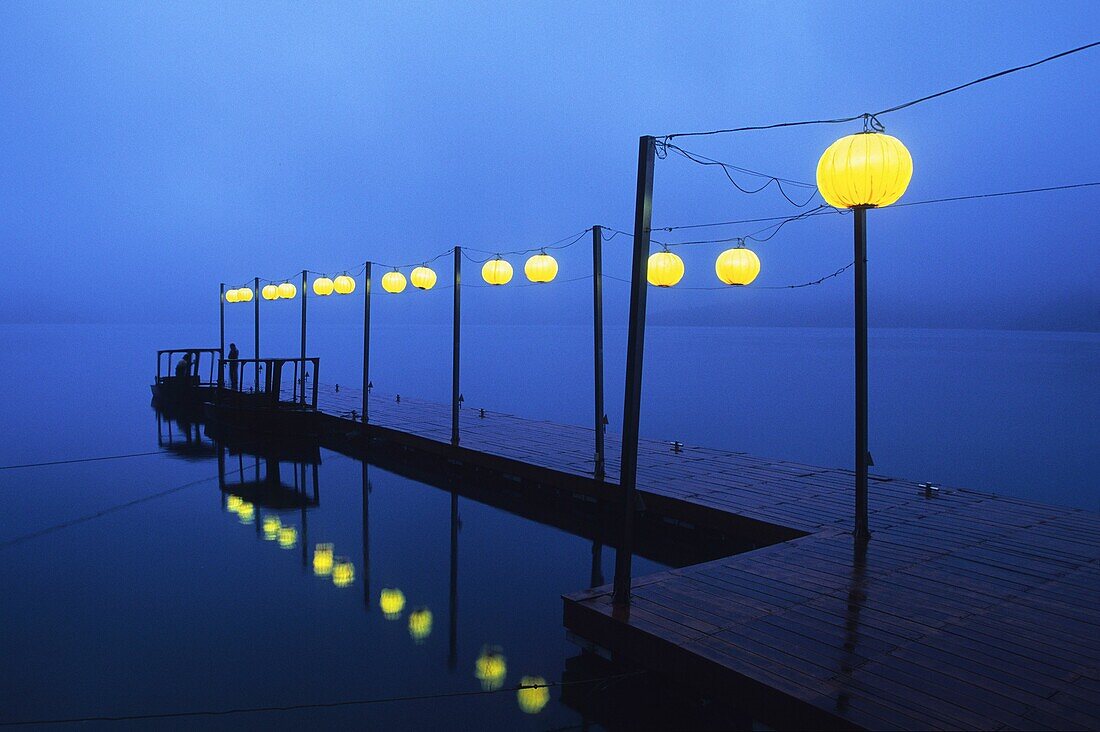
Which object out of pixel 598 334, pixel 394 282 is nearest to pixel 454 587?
pixel 598 334

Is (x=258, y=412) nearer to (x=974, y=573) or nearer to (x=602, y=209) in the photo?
(x=974, y=573)

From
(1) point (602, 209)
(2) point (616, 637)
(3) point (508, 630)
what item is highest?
(1) point (602, 209)

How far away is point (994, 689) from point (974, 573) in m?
2.08

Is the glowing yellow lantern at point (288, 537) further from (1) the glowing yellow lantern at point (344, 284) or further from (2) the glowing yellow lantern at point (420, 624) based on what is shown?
(1) the glowing yellow lantern at point (344, 284)

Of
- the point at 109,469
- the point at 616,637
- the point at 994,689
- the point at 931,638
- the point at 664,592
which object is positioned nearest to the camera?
the point at 994,689

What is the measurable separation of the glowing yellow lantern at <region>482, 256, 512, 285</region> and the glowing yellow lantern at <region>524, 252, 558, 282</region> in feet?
3.40

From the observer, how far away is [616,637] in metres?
4.99

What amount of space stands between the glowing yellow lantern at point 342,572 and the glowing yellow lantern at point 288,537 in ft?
3.19

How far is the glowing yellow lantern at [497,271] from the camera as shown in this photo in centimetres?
1146

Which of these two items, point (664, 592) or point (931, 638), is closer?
point (931, 638)

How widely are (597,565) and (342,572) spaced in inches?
125

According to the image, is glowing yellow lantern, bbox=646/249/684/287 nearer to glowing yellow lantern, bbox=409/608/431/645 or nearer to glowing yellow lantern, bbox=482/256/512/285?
glowing yellow lantern, bbox=482/256/512/285

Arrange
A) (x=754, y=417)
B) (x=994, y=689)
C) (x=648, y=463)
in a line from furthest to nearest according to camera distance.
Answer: (x=754, y=417), (x=648, y=463), (x=994, y=689)

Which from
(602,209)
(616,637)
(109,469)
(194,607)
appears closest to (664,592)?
(616,637)
